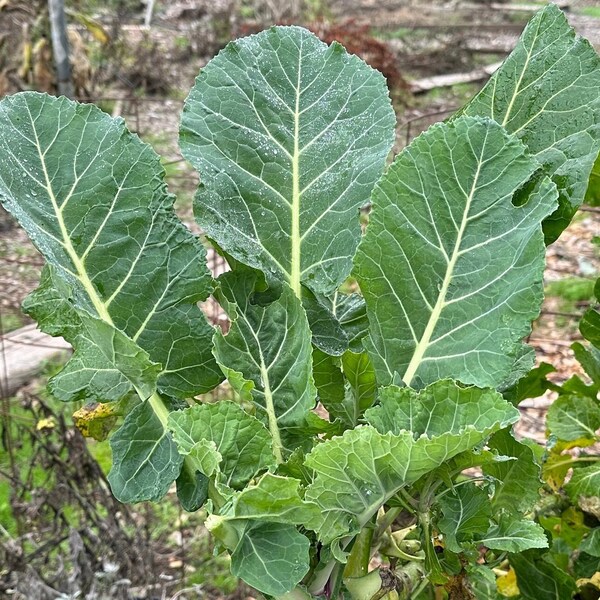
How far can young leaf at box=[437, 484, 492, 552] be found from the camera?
86 cm

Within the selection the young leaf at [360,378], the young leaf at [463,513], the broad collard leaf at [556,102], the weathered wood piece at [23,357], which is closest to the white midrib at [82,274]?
the young leaf at [360,378]

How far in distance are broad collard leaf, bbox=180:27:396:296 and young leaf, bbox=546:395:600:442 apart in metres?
0.60

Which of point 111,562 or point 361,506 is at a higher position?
point 361,506

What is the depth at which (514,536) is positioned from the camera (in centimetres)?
86

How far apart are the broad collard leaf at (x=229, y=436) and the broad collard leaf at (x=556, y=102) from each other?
0.41 meters

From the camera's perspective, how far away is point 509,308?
2.72 feet

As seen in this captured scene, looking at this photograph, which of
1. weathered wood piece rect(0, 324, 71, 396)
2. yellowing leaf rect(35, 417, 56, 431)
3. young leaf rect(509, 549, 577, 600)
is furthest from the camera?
weathered wood piece rect(0, 324, 71, 396)

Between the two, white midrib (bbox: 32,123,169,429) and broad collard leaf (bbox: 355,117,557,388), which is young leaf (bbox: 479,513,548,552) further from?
white midrib (bbox: 32,123,169,429)

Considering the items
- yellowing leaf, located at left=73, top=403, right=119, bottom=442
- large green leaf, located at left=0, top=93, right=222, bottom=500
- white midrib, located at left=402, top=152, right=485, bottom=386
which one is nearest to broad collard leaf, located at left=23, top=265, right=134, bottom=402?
large green leaf, located at left=0, top=93, right=222, bottom=500

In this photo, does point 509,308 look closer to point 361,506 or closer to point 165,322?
point 361,506

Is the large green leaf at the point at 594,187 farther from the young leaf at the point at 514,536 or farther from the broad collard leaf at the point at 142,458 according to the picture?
the broad collard leaf at the point at 142,458

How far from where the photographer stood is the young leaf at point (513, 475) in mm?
942

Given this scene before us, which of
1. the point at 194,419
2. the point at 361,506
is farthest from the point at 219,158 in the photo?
the point at 361,506

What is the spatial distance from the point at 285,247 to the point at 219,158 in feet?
0.43
